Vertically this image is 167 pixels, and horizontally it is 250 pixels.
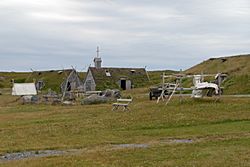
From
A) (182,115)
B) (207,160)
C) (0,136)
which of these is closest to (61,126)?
(0,136)

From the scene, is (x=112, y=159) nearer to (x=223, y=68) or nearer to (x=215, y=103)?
(x=215, y=103)

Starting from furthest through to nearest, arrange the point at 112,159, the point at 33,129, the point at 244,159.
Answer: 1. the point at 33,129
2. the point at 112,159
3. the point at 244,159

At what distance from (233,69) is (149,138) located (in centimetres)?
5308

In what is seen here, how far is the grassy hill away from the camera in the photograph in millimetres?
63728

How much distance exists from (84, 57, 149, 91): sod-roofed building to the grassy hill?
1229cm

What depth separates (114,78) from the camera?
309ft

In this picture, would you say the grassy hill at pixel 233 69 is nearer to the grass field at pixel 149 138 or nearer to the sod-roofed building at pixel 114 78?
the sod-roofed building at pixel 114 78

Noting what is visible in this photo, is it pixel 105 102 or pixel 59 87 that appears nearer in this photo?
pixel 105 102

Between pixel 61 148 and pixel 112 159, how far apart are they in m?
4.65

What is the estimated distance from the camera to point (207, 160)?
16938mm

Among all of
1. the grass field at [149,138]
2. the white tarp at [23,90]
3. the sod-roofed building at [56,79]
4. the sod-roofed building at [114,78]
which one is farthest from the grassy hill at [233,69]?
the white tarp at [23,90]

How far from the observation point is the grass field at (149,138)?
17.7 m

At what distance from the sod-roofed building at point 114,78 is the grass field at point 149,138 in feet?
171

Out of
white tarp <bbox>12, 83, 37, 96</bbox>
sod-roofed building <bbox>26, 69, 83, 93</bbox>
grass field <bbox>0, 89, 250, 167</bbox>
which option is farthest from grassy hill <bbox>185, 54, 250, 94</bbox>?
A: white tarp <bbox>12, 83, 37, 96</bbox>
